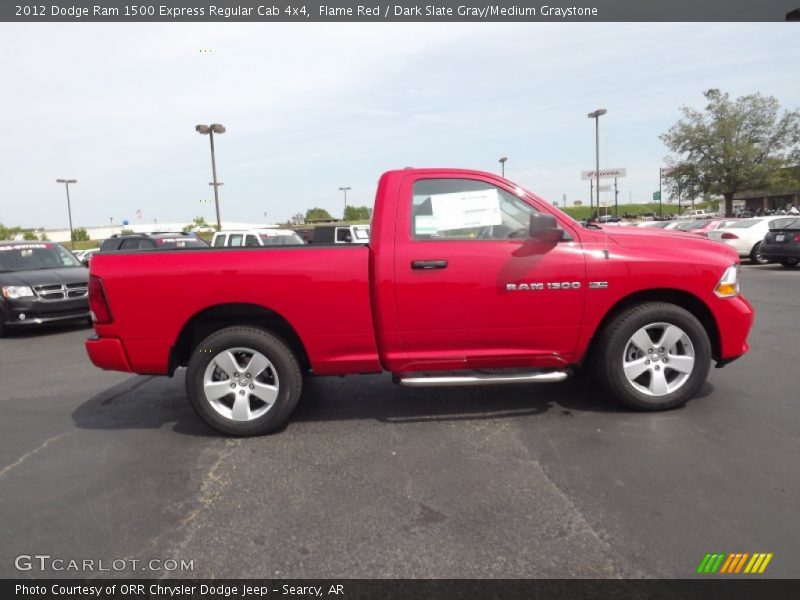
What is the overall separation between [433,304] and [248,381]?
1.53 m

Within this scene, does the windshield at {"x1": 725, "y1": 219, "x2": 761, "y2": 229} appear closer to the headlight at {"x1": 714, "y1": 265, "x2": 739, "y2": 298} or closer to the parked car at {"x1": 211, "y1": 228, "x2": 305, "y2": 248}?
the parked car at {"x1": 211, "y1": 228, "x2": 305, "y2": 248}

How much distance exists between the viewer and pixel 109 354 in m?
3.99

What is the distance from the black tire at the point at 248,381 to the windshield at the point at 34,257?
307 inches

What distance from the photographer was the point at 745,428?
12.7 feet

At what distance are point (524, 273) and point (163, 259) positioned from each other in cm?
272

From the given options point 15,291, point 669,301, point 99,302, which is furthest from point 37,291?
point 669,301

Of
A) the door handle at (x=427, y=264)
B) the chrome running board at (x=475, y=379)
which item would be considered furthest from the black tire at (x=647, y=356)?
the door handle at (x=427, y=264)

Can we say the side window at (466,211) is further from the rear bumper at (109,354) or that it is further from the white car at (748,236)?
the white car at (748,236)

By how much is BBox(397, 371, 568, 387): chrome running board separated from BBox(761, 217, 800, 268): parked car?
47.2ft

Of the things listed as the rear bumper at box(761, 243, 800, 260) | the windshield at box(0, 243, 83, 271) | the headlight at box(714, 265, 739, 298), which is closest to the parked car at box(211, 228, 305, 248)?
the windshield at box(0, 243, 83, 271)

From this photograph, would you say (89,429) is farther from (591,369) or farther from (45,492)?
(591,369)

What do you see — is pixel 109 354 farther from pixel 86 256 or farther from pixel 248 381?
pixel 86 256

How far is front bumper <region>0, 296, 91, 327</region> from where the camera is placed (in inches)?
341
